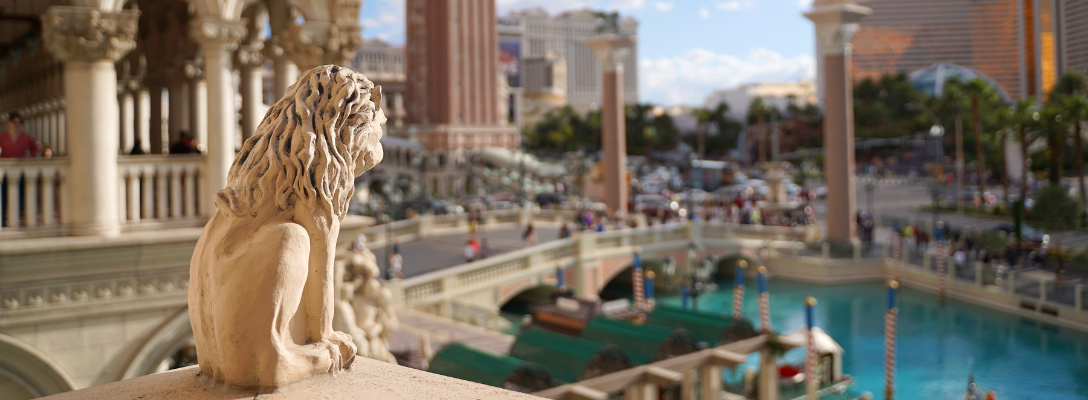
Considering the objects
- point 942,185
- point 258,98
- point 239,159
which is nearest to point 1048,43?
point 942,185

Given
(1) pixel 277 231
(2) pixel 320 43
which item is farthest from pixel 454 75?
(1) pixel 277 231

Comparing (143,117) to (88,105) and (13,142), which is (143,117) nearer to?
(13,142)

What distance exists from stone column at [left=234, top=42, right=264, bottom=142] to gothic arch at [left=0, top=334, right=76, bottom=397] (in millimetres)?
4990

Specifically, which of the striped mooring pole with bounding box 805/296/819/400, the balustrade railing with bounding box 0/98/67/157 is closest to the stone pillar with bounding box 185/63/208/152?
the balustrade railing with bounding box 0/98/67/157

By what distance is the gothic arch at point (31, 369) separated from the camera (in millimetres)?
8719

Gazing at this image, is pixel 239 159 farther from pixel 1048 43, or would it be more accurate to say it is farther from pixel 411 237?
pixel 1048 43

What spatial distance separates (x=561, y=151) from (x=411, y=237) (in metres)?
80.4

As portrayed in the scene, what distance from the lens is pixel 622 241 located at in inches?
1427

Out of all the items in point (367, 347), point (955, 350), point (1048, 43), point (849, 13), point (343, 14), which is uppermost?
point (1048, 43)

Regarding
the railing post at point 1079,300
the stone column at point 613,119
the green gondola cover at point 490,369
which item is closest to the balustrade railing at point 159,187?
the green gondola cover at point 490,369

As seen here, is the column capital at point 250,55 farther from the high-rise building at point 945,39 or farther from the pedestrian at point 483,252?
the high-rise building at point 945,39

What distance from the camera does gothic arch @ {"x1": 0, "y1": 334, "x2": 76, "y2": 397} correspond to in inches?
343

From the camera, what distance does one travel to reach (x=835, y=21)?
124 feet

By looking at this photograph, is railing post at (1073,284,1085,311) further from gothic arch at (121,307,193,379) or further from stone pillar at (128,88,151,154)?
gothic arch at (121,307,193,379)
